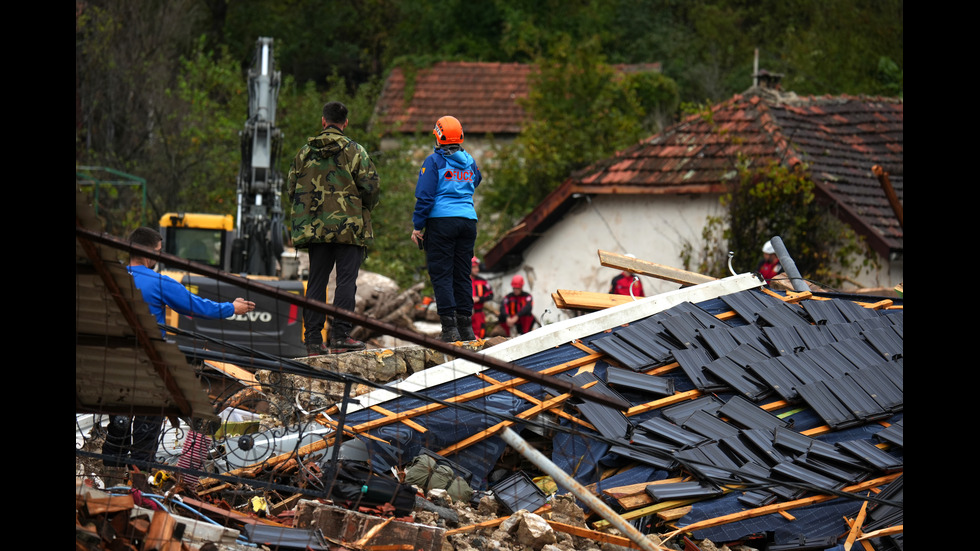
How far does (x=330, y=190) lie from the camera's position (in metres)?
8.83

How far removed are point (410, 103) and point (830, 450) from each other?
1107 inches

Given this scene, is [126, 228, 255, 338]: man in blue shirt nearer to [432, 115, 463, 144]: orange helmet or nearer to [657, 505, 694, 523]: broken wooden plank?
[432, 115, 463, 144]: orange helmet

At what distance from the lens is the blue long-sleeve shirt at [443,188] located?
29.5ft

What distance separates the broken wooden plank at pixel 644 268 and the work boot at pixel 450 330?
74.5 inches

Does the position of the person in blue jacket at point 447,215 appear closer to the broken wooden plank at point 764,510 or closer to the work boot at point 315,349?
the work boot at point 315,349

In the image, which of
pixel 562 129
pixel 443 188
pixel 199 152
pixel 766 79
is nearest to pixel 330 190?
pixel 443 188

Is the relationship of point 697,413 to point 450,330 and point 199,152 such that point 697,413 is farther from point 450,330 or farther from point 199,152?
point 199,152

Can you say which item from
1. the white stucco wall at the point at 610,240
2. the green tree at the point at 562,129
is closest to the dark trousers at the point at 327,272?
the white stucco wall at the point at 610,240

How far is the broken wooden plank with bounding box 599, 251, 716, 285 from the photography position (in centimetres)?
1072

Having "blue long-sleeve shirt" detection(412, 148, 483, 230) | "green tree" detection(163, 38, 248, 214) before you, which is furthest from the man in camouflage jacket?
"green tree" detection(163, 38, 248, 214)

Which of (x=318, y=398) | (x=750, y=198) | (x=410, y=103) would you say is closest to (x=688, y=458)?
(x=318, y=398)

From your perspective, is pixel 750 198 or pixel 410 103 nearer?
pixel 750 198
